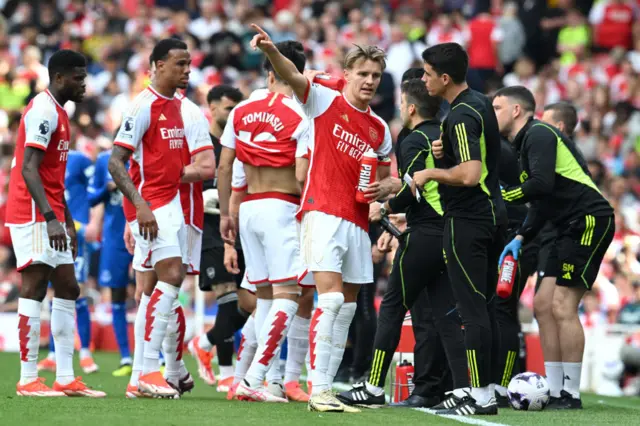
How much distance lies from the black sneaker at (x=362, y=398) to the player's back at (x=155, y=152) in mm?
1989

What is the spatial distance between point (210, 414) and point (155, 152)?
7.87 ft

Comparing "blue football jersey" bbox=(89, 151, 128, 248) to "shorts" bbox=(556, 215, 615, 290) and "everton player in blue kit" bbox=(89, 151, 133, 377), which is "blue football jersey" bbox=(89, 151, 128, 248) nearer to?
"everton player in blue kit" bbox=(89, 151, 133, 377)

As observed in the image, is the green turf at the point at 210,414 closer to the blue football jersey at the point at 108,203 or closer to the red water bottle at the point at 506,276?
the red water bottle at the point at 506,276

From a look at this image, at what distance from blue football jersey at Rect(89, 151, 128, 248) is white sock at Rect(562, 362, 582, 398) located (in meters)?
5.32

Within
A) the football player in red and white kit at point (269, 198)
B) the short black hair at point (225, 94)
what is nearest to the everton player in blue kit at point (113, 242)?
the short black hair at point (225, 94)

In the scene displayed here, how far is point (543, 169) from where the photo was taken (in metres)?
9.62

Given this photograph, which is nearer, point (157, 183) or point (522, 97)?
point (157, 183)

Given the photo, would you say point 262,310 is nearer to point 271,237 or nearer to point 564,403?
point 271,237

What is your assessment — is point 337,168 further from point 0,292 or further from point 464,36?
point 464,36

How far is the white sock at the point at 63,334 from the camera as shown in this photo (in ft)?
31.3

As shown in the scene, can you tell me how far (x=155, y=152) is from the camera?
9398mm

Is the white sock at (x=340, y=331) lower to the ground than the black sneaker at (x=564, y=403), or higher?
higher

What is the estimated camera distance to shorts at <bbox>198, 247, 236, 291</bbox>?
11.4 meters

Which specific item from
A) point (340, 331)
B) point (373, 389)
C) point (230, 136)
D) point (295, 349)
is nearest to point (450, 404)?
point (373, 389)
